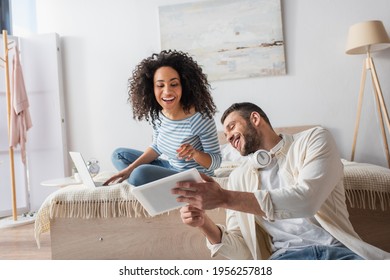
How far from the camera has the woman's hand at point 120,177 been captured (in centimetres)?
96

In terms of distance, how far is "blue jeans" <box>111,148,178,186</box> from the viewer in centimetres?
83

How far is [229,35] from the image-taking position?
0.91m

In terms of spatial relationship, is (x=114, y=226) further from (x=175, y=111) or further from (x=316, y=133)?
(x=316, y=133)

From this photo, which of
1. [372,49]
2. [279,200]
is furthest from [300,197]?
[372,49]

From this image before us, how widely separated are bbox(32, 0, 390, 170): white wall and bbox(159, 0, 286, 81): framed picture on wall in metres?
0.02

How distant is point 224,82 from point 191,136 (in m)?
0.16

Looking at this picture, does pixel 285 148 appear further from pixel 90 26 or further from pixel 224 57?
pixel 90 26

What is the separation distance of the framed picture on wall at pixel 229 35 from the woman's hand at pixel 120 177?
1.08 feet

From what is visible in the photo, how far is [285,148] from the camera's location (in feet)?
2.31

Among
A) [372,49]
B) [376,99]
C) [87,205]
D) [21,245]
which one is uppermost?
[372,49]

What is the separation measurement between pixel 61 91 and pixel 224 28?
47 centimetres

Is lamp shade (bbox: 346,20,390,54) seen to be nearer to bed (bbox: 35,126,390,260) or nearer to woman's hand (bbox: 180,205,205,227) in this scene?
bed (bbox: 35,126,390,260)

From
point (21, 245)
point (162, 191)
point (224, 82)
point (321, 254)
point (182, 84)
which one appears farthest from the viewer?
point (21, 245)
